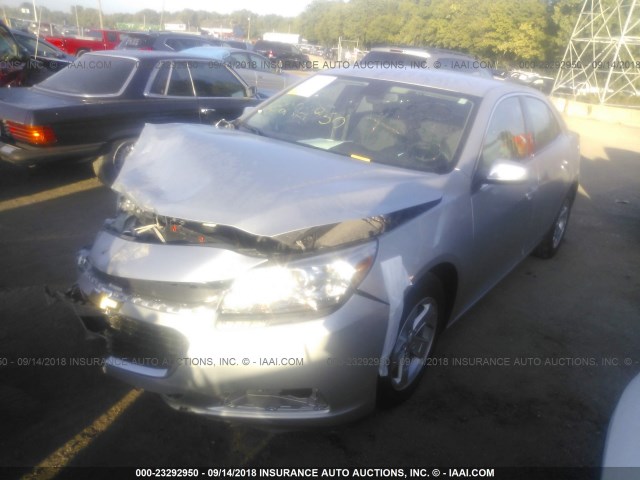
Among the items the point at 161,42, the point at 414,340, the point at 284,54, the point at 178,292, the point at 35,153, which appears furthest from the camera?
the point at 284,54

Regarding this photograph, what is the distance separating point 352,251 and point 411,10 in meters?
40.4

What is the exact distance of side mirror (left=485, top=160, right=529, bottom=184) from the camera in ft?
9.97

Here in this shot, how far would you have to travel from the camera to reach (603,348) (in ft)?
12.0

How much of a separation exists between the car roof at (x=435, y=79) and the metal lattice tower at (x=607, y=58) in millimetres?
17759

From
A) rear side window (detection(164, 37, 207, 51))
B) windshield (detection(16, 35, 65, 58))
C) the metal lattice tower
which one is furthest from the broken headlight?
the metal lattice tower

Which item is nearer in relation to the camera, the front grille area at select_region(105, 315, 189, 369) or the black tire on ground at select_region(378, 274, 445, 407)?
the front grille area at select_region(105, 315, 189, 369)

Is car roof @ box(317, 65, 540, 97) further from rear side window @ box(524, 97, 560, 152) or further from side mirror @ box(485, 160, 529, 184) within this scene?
side mirror @ box(485, 160, 529, 184)

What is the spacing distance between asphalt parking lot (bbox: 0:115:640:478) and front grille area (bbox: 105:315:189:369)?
0.92 ft

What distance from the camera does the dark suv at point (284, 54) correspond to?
24.5 meters

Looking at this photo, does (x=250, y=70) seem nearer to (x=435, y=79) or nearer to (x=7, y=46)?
(x=7, y=46)

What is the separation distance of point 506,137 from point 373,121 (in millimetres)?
971

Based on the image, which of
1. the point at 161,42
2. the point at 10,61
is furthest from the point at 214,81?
the point at 161,42

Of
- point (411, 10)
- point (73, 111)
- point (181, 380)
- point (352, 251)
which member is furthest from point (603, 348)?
point (411, 10)

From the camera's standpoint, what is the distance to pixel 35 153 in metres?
5.34
